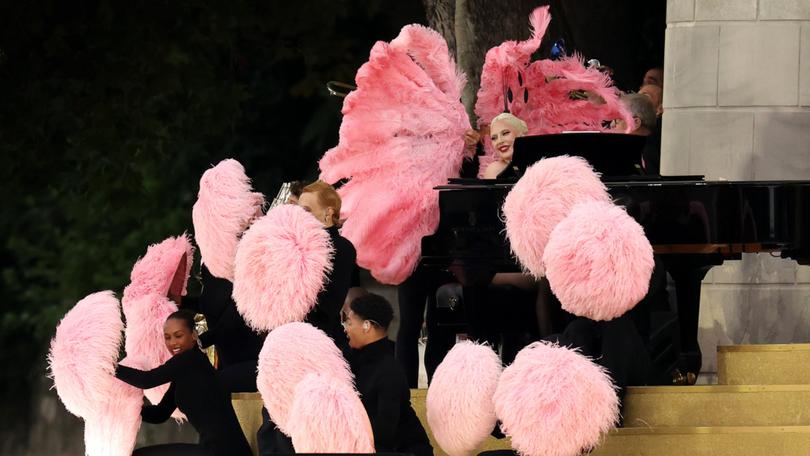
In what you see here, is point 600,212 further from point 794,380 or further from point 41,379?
point 41,379

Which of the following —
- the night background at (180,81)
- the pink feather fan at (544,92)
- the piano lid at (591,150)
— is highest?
the night background at (180,81)

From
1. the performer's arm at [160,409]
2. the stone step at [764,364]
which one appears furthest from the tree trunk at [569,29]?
the performer's arm at [160,409]

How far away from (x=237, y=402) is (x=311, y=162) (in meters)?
8.39

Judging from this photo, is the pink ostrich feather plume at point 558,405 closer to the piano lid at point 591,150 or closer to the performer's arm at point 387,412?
the performer's arm at point 387,412

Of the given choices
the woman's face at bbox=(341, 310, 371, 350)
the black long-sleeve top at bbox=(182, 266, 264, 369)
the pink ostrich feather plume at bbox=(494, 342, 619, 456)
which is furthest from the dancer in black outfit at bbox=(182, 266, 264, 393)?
the pink ostrich feather plume at bbox=(494, 342, 619, 456)

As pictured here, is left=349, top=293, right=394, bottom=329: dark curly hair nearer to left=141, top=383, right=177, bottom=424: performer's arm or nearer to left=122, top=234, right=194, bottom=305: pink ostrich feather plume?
left=141, top=383, right=177, bottom=424: performer's arm

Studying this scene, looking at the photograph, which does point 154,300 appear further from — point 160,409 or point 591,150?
point 591,150

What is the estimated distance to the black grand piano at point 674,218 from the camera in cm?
858

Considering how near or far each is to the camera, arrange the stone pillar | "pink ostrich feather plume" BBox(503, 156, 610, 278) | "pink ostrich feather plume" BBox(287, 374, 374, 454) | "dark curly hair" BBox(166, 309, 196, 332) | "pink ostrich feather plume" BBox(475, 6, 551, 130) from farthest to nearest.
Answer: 1. the stone pillar
2. "pink ostrich feather plume" BBox(475, 6, 551, 130)
3. "dark curly hair" BBox(166, 309, 196, 332)
4. "pink ostrich feather plume" BBox(503, 156, 610, 278)
5. "pink ostrich feather plume" BBox(287, 374, 374, 454)

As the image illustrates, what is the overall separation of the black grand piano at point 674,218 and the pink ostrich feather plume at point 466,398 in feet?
2.79

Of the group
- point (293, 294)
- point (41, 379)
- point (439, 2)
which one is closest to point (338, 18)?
point (439, 2)

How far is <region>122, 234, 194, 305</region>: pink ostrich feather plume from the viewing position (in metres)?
Answer: 9.00

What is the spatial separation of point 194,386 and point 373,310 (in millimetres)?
1053

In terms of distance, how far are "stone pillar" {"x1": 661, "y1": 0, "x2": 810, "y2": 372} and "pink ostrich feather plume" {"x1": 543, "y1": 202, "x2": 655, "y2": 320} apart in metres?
2.59
